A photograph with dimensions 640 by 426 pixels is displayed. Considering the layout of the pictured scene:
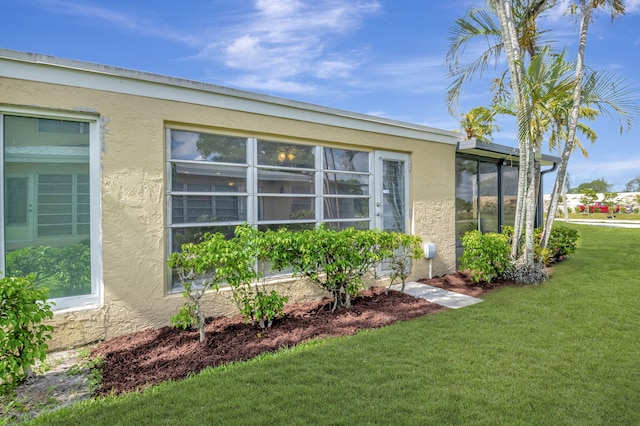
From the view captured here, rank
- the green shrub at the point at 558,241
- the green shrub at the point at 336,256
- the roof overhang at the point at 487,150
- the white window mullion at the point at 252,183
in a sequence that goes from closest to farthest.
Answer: the green shrub at the point at 336,256 → the white window mullion at the point at 252,183 → the roof overhang at the point at 487,150 → the green shrub at the point at 558,241

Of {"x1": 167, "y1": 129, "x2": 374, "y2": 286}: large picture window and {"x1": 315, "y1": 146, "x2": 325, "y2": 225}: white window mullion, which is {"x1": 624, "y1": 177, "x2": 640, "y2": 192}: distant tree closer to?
{"x1": 167, "y1": 129, "x2": 374, "y2": 286}: large picture window

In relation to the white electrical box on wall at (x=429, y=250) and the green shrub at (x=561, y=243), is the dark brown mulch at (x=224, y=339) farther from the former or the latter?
the green shrub at (x=561, y=243)

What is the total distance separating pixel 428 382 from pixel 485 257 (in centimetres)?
416

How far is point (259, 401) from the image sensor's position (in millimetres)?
2611

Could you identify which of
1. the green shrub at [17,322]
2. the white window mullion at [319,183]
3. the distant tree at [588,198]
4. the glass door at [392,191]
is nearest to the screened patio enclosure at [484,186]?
the glass door at [392,191]

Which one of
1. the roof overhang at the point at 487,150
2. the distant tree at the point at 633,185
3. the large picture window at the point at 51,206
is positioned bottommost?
the large picture window at the point at 51,206

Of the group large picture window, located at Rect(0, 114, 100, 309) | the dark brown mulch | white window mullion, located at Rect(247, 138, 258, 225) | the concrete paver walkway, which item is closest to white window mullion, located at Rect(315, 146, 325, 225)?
white window mullion, located at Rect(247, 138, 258, 225)

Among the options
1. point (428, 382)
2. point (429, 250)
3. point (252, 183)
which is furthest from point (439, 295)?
point (252, 183)

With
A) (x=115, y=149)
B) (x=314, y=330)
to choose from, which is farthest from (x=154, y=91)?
(x=314, y=330)

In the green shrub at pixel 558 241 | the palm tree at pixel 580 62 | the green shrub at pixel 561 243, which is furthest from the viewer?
the green shrub at pixel 561 243

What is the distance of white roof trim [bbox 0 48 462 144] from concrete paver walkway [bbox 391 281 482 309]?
3.00 metres

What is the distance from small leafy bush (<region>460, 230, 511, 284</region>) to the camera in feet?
20.9

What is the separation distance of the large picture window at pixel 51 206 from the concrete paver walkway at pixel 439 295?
4.83m

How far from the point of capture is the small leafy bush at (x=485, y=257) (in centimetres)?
638
